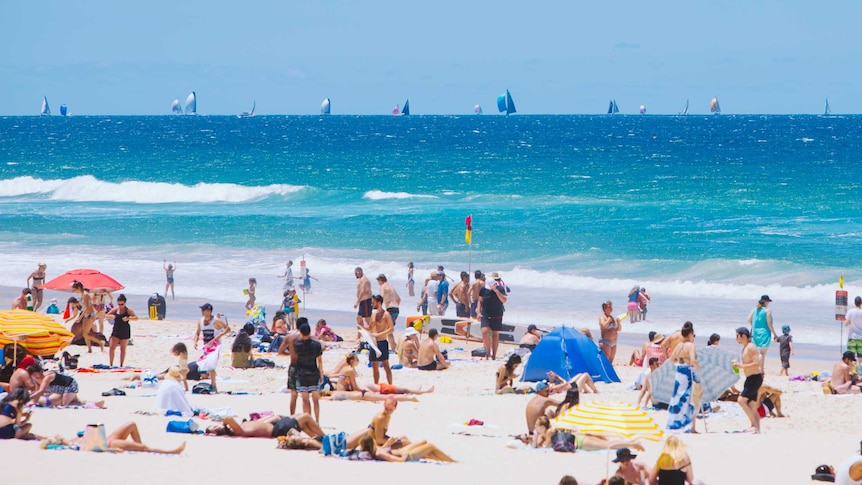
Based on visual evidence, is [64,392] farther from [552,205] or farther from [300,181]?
[300,181]

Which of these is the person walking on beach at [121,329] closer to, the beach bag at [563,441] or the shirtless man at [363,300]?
the shirtless man at [363,300]

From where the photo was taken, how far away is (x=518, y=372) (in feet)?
47.8

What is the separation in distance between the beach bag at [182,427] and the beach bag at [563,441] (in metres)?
3.36

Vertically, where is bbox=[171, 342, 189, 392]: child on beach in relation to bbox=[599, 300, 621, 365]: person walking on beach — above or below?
below

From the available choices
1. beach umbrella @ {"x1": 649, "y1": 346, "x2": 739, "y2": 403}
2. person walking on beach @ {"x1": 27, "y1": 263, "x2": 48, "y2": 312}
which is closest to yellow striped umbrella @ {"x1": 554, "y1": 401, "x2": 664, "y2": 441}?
beach umbrella @ {"x1": 649, "y1": 346, "x2": 739, "y2": 403}

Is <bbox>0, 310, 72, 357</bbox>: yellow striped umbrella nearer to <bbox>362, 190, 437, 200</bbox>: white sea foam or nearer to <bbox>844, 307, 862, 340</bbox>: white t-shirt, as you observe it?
<bbox>844, 307, 862, 340</bbox>: white t-shirt

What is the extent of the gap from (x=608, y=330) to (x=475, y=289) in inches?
128

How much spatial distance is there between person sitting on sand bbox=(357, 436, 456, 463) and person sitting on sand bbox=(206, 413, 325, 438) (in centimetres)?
65

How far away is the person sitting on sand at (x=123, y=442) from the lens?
953 centimetres

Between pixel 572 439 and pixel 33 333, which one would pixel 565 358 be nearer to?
pixel 572 439

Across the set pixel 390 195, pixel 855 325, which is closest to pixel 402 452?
pixel 855 325

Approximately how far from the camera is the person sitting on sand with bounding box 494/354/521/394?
13219 mm
